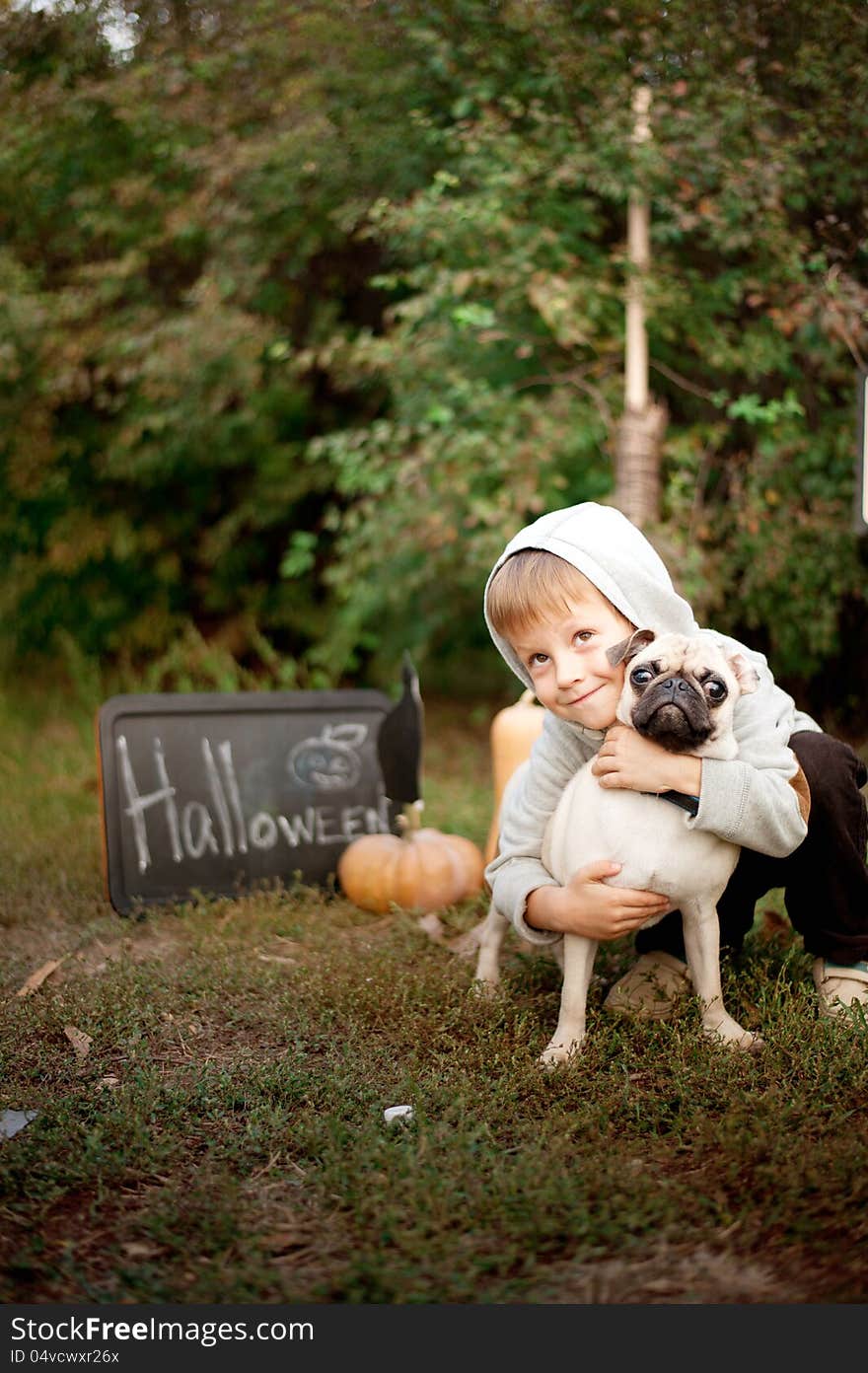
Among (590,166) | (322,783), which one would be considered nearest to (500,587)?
(322,783)

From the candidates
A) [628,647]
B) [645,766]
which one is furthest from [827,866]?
[628,647]

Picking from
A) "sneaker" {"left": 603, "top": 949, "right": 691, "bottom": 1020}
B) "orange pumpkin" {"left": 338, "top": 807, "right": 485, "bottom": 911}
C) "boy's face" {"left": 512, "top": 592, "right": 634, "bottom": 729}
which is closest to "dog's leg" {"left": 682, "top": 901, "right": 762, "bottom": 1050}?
"sneaker" {"left": 603, "top": 949, "right": 691, "bottom": 1020}

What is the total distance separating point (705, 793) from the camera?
216 centimetres

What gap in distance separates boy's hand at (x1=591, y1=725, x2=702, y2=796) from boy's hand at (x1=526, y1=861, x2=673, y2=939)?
0.52 feet

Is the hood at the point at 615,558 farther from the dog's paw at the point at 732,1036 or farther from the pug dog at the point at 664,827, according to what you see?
the dog's paw at the point at 732,1036

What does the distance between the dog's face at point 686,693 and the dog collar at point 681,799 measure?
0.27 ft

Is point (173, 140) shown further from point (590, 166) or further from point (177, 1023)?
point (177, 1023)

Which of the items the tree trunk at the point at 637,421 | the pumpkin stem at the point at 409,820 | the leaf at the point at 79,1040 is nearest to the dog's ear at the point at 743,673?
the pumpkin stem at the point at 409,820

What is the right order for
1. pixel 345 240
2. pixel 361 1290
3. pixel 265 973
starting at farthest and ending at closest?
pixel 345 240, pixel 265 973, pixel 361 1290

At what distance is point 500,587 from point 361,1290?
1227 millimetres

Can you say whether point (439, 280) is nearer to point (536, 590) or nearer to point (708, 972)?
Result: point (536, 590)

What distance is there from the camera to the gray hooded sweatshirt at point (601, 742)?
7.14ft

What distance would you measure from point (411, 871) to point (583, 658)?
50.4 inches

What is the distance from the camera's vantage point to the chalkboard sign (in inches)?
139
